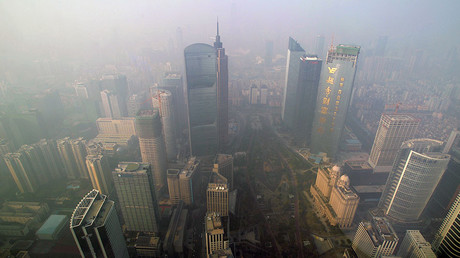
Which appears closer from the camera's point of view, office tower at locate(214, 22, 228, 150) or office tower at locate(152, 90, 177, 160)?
office tower at locate(214, 22, 228, 150)

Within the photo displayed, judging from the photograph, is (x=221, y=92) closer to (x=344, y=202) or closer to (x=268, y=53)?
(x=344, y=202)

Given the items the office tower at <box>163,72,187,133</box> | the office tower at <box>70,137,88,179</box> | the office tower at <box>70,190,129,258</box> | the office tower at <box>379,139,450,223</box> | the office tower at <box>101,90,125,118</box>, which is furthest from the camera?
the office tower at <box>101,90,125,118</box>

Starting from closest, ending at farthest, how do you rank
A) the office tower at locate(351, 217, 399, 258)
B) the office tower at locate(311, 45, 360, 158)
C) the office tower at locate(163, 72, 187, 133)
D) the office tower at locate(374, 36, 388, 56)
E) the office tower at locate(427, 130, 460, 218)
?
the office tower at locate(351, 217, 399, 258), the office tower at locate(427, 130, 460, 218), the office tower at locate(311, 45, 360, 158), the office tower at locate(163, 72, 187, 133), the office tower at locate(374, 36, 388, 56)

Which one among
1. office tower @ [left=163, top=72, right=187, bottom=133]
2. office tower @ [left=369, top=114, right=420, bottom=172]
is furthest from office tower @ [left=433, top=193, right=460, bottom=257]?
office tower @ [left=163, top=72, right=187, bottom=133]

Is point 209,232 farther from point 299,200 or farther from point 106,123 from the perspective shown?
point 106,123

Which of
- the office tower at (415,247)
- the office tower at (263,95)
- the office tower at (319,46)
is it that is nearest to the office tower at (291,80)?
the office tower at (263,95)

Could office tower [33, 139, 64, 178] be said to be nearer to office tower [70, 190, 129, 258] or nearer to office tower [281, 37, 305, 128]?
office tower [70, 190, 129, 258]
